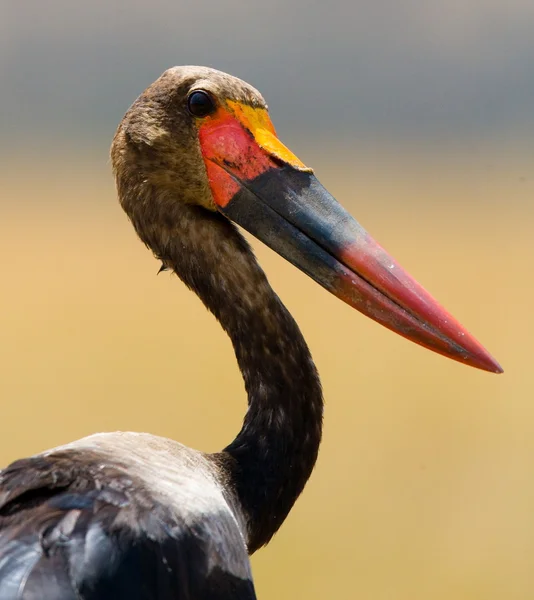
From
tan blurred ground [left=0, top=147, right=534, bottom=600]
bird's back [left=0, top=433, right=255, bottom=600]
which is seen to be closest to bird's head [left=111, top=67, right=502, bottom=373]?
bird's back [left=0, top=433, right=255, bottom=600]

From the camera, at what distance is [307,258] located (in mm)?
1682

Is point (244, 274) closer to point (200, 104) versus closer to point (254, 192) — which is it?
point (254, 192)

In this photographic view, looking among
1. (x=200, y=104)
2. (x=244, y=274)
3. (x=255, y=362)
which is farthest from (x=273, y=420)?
(x=200, y=104)

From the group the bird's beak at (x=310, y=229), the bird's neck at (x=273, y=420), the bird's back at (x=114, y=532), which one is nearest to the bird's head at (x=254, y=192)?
the bird's beak at (x=310, y=229)

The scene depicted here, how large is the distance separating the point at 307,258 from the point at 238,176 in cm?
17

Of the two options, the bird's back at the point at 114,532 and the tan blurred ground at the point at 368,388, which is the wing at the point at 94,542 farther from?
the tan blurred ground at the point at 368,388

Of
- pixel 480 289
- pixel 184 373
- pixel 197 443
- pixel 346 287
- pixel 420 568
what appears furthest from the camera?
pixel 480 289

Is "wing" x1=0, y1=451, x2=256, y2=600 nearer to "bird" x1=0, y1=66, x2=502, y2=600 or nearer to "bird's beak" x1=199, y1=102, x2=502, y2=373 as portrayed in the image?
"bird" x1=0, y1=66, x2=502, y2=600

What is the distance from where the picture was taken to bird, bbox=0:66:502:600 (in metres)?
1.63

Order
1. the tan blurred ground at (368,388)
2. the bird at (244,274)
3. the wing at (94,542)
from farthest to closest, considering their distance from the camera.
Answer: the tan blurred ground at (368,388) → the bird at (244,274) → the wing at (94,542)

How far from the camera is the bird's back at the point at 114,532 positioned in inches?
51.3

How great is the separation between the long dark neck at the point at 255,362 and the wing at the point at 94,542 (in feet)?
0.72

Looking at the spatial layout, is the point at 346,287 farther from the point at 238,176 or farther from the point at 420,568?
the point at 420,568

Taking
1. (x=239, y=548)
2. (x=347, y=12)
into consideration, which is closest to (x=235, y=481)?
(x=239, y=548)
